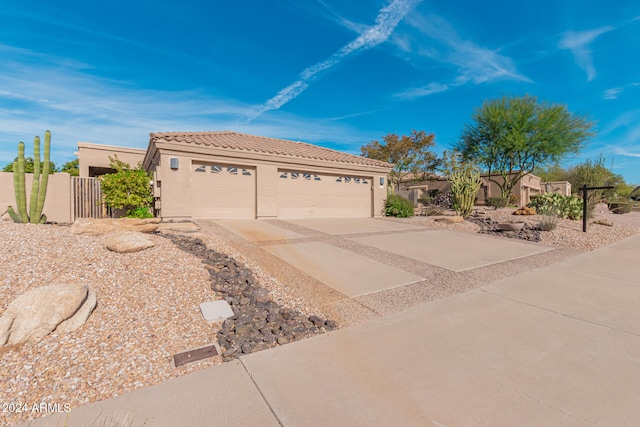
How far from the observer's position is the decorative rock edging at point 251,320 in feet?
9.71

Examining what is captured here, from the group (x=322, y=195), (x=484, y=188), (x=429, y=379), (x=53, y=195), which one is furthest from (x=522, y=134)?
(x=53, y=195)

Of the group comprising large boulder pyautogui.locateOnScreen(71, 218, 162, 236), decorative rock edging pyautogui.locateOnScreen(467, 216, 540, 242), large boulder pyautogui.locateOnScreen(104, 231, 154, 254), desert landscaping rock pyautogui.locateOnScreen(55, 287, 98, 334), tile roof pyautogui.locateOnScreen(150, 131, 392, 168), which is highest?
tile roof pyautogui.locateOnScreen(150, 131, 392, 168)

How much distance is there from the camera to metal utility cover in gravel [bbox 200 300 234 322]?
11.2 ft

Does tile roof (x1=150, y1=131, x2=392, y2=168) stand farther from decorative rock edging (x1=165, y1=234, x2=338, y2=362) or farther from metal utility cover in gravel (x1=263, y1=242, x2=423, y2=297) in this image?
decorative rock edging (x1=165, y1=234, x2=338, y2=362)

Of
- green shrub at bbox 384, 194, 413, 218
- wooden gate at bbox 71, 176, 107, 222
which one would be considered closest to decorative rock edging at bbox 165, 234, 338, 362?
wooden gate at bbox 71, 176, 107, 222

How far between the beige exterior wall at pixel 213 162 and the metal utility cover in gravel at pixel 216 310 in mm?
7809

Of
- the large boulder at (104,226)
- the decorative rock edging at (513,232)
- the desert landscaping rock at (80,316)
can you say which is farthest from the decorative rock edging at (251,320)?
the decorative rock edging at (513,232)

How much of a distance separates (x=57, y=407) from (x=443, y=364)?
121 inches

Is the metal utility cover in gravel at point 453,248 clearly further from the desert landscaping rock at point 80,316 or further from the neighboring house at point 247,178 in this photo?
the desert landscaping rock at point 80,316

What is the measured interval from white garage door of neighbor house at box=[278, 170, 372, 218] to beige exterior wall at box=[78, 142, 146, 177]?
34.4 feet

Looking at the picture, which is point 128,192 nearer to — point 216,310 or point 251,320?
point 216,310

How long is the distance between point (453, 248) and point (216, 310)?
20.9ft

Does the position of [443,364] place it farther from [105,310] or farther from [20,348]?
[20,348]

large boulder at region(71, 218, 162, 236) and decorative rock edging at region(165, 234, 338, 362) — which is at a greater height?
large boulder at region(71, 218, 162, 236)
